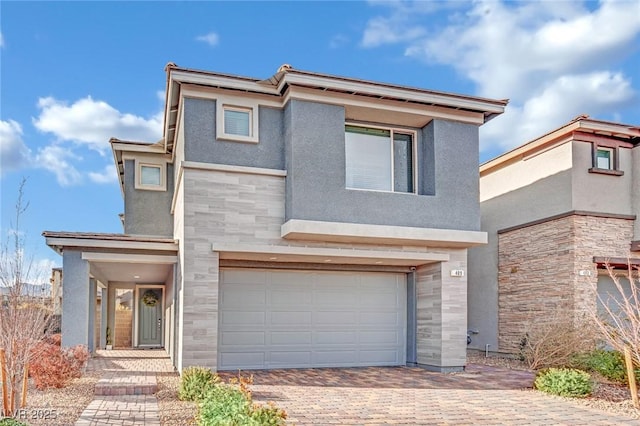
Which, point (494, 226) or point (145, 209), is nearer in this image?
point (145, 209)

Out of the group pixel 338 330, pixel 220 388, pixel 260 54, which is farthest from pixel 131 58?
pixel 220 388

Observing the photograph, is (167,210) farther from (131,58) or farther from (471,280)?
(471,280)

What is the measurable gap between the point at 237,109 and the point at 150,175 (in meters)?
6.73

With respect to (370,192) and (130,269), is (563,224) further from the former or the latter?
(130,269)

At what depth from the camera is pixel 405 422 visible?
838 cm

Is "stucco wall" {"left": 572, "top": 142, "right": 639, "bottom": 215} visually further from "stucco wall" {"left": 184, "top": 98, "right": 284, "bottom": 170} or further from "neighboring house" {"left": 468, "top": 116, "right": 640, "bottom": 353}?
"stucco wall" {"left": 184, "top": 98, "right": 284, "bottom": 170}

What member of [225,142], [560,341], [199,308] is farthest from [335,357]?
[225,142]

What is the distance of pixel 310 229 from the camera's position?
483 inches

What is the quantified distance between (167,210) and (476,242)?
10.00 meters

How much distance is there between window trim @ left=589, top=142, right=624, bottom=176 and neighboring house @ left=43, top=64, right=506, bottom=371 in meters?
4.08

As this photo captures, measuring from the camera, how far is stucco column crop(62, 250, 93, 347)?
13.2 metres

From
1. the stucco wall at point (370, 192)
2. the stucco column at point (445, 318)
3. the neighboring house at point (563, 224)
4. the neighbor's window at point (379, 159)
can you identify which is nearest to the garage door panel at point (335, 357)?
the stucco column at point (445, 318)

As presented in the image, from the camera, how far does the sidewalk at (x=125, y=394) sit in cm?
837

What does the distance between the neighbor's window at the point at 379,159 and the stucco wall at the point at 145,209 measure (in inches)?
286
